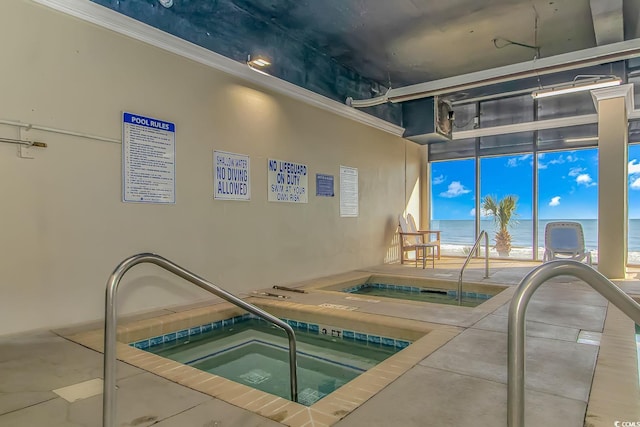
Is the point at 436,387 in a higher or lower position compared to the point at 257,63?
lower

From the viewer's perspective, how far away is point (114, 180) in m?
3.43

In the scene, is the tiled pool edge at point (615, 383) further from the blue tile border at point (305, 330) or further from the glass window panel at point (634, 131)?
the glass window panel at point (634, 131)

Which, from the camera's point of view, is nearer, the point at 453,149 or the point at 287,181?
the point at 287,181

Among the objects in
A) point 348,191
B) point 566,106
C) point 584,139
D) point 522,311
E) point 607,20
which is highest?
point 607,20

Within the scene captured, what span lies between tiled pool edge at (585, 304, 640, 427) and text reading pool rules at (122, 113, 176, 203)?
3.63 metres

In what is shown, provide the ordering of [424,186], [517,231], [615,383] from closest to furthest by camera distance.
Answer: [615,383] → [424,186] → [517,231]

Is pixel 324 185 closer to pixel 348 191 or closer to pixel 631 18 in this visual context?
pixel 348 191

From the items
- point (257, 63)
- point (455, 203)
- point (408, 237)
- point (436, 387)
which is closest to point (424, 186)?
point (408, 237)

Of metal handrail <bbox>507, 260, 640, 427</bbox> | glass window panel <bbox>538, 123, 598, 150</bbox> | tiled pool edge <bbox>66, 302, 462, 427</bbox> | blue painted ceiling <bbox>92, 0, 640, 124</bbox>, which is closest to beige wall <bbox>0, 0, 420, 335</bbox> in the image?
blue painted ceiling <bbox>92, 0, 640, 124</bbox>

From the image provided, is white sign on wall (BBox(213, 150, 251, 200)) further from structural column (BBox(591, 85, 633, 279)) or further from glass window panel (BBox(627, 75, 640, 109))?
glass window panel (BBox(627, 75, 640, 109))

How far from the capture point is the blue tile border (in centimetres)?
319

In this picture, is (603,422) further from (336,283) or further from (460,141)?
(460,141)

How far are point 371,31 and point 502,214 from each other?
523 cm

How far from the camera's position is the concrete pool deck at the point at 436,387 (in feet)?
5.51
